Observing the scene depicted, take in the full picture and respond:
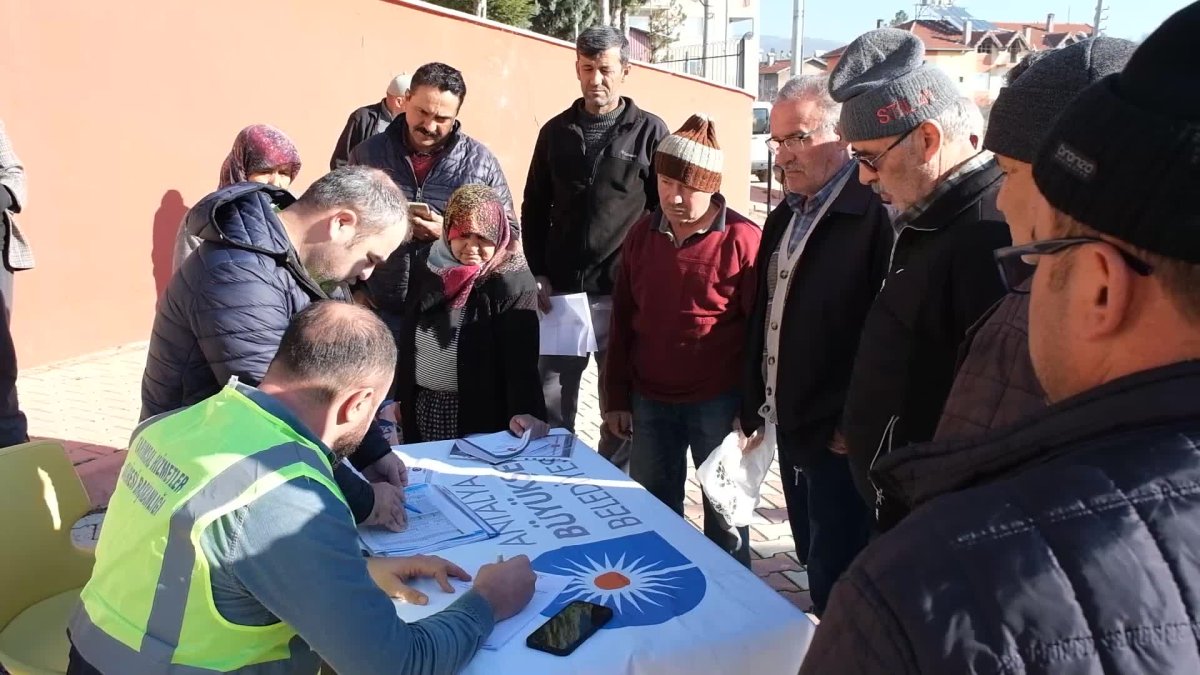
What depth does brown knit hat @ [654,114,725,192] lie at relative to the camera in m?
2.80

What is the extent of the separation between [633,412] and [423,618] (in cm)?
161

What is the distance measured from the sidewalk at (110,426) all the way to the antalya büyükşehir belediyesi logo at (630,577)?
1.32 meters

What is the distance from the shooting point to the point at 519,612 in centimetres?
160

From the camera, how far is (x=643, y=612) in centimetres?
160

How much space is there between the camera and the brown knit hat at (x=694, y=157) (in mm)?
2803

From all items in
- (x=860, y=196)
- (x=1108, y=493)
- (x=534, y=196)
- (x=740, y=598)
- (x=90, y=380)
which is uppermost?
(x=1108, y=493)

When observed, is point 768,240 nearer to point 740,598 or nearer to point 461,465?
point 461,465

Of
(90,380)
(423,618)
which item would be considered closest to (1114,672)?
(423,618)

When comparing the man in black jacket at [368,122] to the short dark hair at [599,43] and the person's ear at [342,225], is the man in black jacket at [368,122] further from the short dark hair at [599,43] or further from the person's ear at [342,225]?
the person's ear at [342,225]

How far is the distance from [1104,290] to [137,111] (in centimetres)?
592

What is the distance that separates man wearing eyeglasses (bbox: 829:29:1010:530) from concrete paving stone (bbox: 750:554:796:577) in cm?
135

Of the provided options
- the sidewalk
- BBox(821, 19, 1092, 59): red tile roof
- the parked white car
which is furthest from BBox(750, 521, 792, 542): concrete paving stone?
BBox(821, 19, 1092, 59): red tile roof

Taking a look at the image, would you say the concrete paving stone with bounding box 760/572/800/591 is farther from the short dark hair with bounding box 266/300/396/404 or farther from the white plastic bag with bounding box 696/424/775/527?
the short dark hair with bounding box 266/300/396/404

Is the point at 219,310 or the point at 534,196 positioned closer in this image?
the point at 219,310
